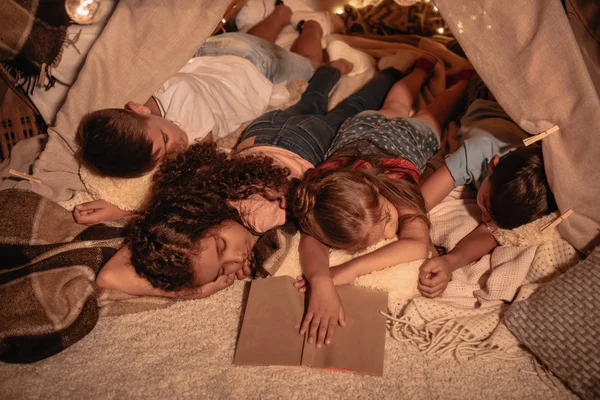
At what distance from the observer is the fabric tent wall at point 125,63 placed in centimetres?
117

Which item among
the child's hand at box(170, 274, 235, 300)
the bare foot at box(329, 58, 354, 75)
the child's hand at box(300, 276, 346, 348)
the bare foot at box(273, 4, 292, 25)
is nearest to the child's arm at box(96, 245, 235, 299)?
the child's hand at box(170, 274, 235, 300)

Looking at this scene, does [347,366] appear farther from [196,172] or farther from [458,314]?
[196,172]

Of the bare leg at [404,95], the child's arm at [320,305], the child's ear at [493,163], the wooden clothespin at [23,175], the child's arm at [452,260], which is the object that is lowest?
the wooden clothespin at [23,175]

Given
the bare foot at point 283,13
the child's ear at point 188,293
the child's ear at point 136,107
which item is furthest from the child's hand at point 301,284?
the bare foot at point 283,13

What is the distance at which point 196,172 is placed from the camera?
1198 mm

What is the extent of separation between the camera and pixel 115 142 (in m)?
1.18

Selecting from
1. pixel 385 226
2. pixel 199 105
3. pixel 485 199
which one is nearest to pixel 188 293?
pixel 385 226

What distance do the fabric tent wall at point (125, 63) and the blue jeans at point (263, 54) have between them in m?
0.38

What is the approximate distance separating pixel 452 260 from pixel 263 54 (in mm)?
915

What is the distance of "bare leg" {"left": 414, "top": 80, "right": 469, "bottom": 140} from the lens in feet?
4.97

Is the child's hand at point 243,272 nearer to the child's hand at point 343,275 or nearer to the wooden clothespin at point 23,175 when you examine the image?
the child's hand at point 343,275

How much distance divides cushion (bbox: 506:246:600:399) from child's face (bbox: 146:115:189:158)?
898 millimetres

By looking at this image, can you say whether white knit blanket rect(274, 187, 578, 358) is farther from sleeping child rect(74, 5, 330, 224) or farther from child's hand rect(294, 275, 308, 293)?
sleeping child rect(74, 5, 330, 224)

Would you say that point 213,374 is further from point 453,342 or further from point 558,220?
point 558,220
